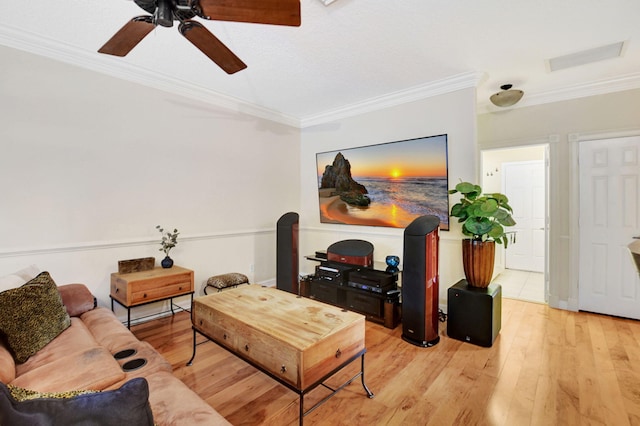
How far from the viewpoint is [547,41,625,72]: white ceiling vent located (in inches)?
105

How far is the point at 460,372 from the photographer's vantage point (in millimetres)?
2293

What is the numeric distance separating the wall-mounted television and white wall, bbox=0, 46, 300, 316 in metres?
1.10

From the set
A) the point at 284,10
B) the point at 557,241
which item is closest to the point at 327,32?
the point at 284,10

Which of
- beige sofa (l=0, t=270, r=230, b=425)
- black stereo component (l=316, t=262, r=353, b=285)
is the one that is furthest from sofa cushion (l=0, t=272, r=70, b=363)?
black stereo component (l=316, t=262, r=353, b=285)

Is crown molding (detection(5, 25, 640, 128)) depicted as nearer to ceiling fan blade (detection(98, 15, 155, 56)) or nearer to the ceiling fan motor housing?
ceiling fan blade (detection(98, 15, 155, 56))

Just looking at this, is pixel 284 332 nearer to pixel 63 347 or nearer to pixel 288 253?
pixel 63 347

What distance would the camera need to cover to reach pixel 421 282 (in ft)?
8.79

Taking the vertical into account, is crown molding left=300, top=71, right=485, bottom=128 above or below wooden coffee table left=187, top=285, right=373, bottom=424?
above

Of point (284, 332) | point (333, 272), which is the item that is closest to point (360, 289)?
point (333, 272)

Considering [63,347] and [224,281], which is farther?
[224,281]

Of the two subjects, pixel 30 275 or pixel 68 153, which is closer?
pixel 30 275

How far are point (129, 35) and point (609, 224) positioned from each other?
4.90 metres

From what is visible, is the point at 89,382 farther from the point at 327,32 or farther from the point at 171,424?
the point at 327,32

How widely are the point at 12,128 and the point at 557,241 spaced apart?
226 inches
